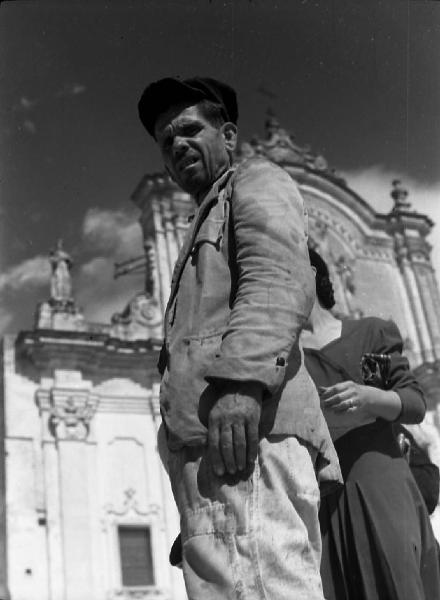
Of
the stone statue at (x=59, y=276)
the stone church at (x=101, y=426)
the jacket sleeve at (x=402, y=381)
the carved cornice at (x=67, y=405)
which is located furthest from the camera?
the stone statue at (x=59, y=276)

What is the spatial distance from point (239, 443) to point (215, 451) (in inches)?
1.9

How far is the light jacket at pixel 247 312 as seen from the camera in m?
1.76

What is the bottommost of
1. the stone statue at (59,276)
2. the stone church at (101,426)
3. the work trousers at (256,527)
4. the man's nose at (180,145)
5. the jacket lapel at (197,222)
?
the work trousers at (256,527)

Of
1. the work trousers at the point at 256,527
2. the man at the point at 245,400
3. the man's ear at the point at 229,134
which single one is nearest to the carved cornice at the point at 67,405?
the man's ear at the point at 229,134

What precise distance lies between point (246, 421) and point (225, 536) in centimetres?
19

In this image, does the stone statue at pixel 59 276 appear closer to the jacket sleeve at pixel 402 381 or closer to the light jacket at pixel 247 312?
the jacket sleeve at pixel 402 381

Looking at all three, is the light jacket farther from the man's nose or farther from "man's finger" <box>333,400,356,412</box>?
"man's finger" <box>333,400,356,412</box>

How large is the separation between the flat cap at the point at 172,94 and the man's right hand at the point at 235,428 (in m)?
0.72

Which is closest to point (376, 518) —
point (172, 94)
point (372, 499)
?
point (372, 499)

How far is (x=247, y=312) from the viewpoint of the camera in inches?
70.3

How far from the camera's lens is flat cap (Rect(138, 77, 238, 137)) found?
215 cm

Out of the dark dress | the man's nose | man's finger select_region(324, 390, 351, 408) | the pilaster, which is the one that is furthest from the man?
the pilaster

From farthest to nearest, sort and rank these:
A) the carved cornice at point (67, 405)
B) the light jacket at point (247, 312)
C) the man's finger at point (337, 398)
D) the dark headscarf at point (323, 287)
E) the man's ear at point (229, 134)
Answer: the carved cornice at point (67, 405)
the dark headscarf at point (323, 287)
the man's finger at point (337, 398)
the man's ear at point (229, 134)
the light jacket at point (247, 312)

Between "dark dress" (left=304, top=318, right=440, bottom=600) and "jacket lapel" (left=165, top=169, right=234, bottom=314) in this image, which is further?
"dark dress" (left=304, top=318, right=440, bottom=600)
